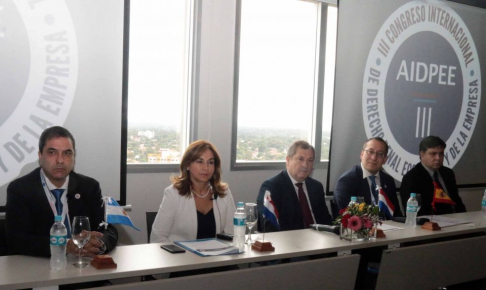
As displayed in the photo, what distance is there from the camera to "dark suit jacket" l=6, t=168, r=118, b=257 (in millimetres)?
2431

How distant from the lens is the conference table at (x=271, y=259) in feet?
7.02

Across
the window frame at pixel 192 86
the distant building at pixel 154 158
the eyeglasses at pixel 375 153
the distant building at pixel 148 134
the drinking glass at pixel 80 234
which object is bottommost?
the drinking glass at pixel 80 234

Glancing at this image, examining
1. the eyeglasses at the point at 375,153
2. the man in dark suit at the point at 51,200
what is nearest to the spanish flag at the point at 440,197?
the eyeglasses at the point at 375,153

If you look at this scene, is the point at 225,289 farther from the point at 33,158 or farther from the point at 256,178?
the point at 256,178

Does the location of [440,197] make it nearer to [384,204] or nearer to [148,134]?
[384,204]

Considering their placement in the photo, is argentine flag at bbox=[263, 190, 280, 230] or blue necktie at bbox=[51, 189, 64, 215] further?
argentine flag at bbox=[263, 190, 280, 230]

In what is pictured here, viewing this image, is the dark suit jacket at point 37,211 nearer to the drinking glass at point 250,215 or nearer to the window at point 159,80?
the drinking glass at point 250,215

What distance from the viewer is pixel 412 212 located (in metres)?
3.62

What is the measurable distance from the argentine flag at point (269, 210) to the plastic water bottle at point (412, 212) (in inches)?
37.0

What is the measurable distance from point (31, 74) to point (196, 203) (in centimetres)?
141

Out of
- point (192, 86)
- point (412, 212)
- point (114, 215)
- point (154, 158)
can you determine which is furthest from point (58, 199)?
point (412, 212)

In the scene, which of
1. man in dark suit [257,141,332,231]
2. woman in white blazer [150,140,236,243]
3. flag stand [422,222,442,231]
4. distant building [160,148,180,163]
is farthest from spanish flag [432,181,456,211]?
distant building [160,148,180,163]

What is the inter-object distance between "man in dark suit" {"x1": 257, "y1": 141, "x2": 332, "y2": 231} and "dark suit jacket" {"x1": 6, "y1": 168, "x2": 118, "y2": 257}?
1.19 meters

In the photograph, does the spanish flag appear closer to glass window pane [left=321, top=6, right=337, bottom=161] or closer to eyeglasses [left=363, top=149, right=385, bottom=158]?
eyeglasses [left=363, top=149, right=385, bottom=158]
